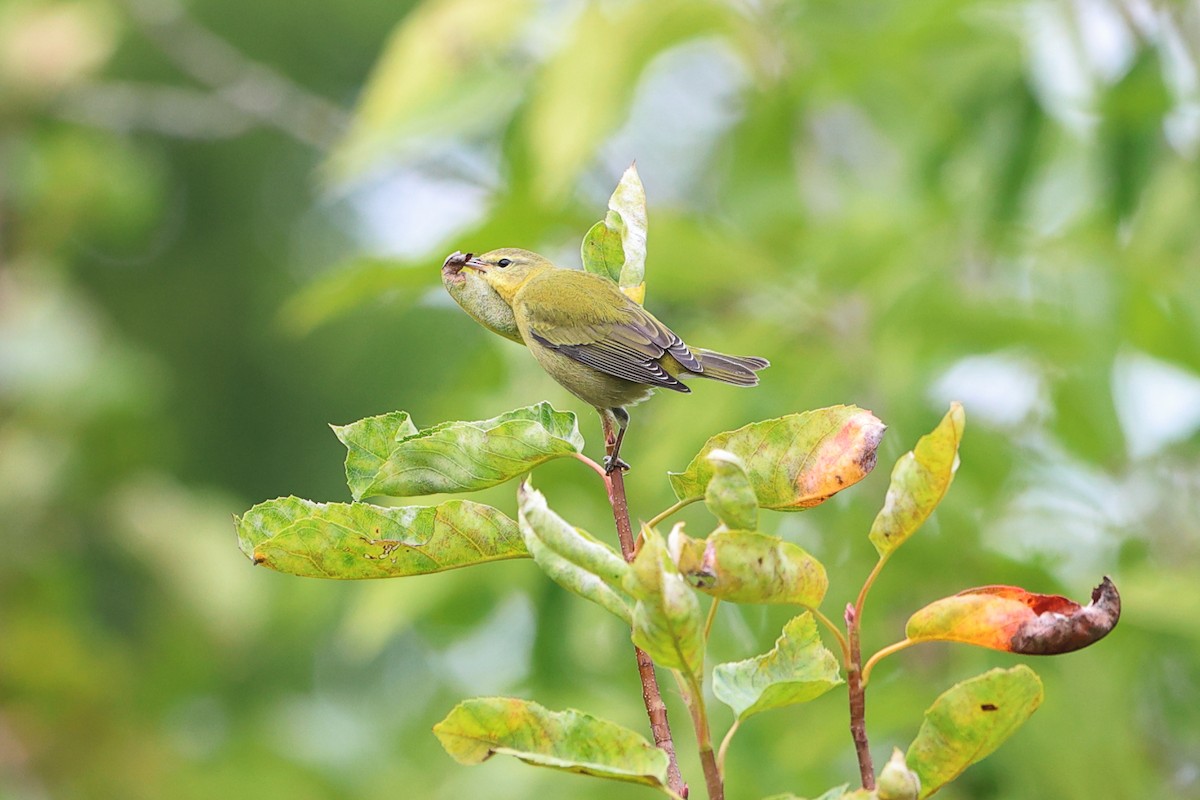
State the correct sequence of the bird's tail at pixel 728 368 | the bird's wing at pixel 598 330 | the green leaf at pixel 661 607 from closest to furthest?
the green leaf at pixel 661 607, the bird's wing at pixel 598 330, the bird's tail at pixel 728 368

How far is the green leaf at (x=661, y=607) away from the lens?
92cm

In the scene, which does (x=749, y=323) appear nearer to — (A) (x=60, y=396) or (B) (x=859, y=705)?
(B) (x=859, y=705)

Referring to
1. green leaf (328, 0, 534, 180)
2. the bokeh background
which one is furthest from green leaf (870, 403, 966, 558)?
green leaf (328, 0, 534, 180)

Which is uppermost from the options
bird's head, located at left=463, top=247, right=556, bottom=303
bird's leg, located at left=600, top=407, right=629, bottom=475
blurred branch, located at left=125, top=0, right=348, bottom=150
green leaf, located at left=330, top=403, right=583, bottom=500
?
blurred branch, located at left=125, top=0, right=348, bottom=150

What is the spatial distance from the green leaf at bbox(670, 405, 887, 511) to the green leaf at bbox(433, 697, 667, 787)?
0.74 feet

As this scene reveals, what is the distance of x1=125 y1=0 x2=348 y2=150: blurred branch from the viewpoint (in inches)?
151

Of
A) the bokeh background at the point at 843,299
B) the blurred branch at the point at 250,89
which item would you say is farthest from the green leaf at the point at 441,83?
the blurred branch at the point at 250,89

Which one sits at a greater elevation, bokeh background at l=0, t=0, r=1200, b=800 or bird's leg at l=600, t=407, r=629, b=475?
bokeh background at l=0, t=0, r=1200, b=800

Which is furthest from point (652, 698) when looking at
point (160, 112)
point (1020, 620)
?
point (160, 112)

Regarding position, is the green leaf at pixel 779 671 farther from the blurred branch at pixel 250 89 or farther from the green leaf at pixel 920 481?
the blurred branch at pixel 250 89

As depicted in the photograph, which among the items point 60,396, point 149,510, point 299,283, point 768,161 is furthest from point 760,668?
point 299,283

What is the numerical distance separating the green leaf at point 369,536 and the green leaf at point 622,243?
0.34m

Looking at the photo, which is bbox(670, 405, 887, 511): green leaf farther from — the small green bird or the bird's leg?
the small green bird

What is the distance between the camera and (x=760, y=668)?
1133mm
